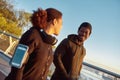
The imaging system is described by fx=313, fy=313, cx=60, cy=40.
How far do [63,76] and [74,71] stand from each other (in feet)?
0.66

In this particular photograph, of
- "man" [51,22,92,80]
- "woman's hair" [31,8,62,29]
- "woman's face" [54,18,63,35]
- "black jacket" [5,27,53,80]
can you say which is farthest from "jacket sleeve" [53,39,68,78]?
"woman's hair" [31,8,62,29]

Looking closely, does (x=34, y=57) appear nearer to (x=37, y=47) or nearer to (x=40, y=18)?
(x=37, y=47)

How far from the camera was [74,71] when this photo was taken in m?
4.80

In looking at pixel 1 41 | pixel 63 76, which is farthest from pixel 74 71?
pixel 1 41

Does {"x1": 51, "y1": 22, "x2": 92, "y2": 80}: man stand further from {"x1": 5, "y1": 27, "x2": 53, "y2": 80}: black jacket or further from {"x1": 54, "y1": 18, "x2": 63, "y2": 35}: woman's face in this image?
{"x1": 5, "y1": 27, "x2": 53, "y2": 80}: black jacket

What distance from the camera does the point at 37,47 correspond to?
336 centimetres

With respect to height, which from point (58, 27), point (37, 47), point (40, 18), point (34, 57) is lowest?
point (34, 57)

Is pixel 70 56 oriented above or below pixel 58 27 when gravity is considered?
below

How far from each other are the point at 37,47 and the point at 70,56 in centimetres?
152

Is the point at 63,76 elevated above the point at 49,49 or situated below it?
below

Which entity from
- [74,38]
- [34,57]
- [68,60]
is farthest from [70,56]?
[34,57]

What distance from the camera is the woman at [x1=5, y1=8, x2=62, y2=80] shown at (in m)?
3.26

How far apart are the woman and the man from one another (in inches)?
47.3

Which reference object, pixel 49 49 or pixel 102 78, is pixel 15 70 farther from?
pixel 102 78
